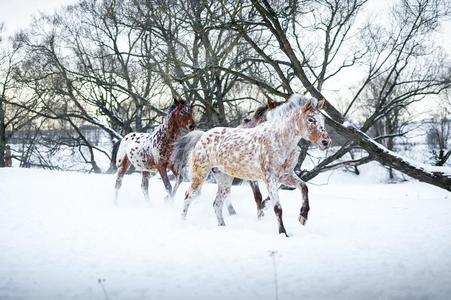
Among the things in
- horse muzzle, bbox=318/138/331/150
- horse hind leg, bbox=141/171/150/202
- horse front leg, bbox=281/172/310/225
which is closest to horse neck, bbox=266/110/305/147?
horse muzzle, bbox=318/138/331/150

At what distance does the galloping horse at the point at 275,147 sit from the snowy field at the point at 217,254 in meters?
0.76

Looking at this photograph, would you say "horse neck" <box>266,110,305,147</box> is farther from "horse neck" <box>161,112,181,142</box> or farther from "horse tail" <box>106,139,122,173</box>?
"horse tail" <box>106,139,122,173</box>

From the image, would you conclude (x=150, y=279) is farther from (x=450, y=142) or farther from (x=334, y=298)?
(x=450, y=142)

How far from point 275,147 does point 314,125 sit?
638 mm

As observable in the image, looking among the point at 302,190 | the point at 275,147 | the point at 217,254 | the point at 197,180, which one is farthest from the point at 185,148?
the point at 217,254

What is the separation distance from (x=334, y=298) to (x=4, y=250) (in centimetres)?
349

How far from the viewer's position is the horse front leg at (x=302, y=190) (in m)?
4.89

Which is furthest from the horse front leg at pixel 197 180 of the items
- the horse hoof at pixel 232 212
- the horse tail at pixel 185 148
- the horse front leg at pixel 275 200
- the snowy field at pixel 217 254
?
the horse front leg at pixel 275 200

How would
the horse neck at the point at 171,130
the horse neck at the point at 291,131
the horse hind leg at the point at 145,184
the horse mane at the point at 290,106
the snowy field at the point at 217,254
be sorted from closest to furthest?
1. the snowy field at the point at 217,254
2. the horse neck at the point at 291,131
3. the horse mane at the point at 290,106
4. the horse neck at the point at 171,130
5. the horse hind leg at the point at 145,184

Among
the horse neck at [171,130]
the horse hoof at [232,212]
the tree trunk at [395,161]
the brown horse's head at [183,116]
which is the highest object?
the brown horse's head at [183,116]

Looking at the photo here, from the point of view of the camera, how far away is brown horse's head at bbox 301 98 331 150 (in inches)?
178

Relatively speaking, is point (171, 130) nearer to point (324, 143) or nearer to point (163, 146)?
point (163, 146)

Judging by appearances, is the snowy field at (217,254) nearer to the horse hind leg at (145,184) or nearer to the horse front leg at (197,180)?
the horse front leg at (197,180)

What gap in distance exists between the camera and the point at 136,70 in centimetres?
1703
